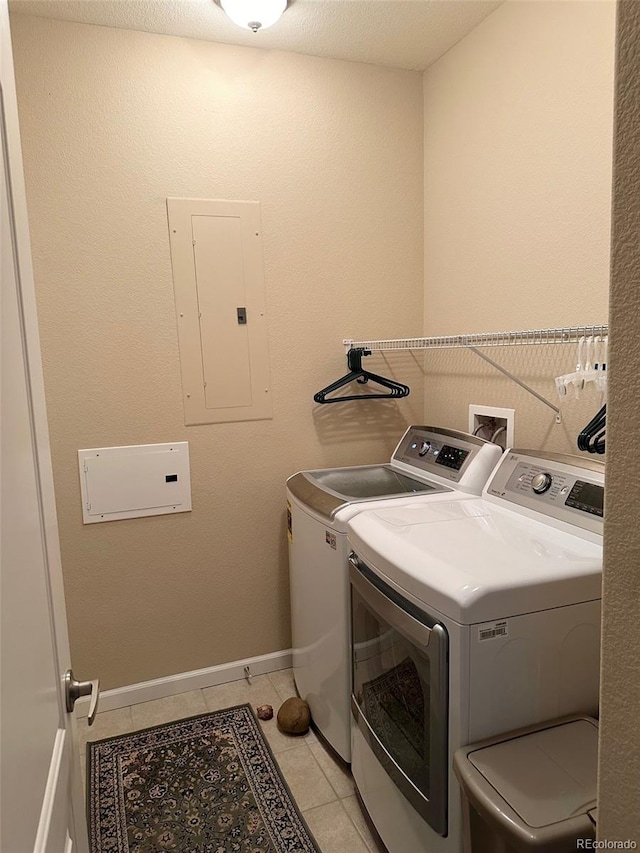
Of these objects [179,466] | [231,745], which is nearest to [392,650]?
[231,745]

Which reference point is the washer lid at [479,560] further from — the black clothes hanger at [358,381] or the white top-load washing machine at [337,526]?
the black clothes hanger at [358,381]

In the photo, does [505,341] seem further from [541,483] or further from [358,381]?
[358,381]

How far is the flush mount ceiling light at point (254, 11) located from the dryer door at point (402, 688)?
71.8 inches

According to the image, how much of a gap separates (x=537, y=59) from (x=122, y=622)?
2576mm

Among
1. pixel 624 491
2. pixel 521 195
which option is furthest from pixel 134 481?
pixel 624 491

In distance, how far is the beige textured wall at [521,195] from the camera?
1679 millimetres

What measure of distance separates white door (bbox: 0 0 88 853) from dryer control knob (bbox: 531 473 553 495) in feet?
4.23

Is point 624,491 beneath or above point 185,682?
above

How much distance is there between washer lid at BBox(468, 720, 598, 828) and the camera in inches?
41.0

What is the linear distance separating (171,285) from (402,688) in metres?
1.67

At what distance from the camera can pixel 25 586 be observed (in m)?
0.69

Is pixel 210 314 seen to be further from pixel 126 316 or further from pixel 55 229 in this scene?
pixel 55 229

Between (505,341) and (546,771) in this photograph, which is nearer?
(546,771)

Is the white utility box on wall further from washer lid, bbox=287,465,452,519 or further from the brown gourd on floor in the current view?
the brown gourd on floor
